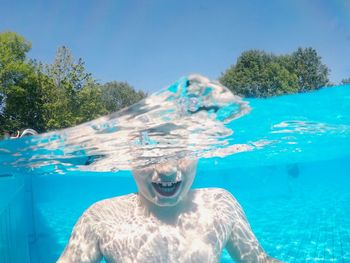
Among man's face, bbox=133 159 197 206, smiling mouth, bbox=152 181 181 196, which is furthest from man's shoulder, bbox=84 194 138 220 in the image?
smiling mouth, bbox=152 181 181 196

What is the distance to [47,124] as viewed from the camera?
124 feet

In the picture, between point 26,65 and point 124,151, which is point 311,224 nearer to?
point 124,151

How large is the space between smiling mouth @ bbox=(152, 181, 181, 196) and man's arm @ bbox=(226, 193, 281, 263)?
1022 mm

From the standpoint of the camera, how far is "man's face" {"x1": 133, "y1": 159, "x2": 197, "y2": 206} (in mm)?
5254

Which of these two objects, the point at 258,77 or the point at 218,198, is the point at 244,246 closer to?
the point at 218,198

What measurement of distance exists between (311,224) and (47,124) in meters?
28.3

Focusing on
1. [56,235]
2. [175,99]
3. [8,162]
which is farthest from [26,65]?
[175,99]

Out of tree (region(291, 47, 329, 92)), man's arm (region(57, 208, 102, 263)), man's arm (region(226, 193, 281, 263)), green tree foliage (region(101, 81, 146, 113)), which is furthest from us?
tree (region(291, 47, 329, 92))

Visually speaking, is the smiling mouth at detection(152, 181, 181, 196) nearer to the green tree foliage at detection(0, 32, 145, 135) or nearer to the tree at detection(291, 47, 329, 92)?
the green tree foliage at detection(0, 32, 145, 135)

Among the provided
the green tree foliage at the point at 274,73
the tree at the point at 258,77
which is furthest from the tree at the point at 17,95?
the green tree foliage at the point at 274,73

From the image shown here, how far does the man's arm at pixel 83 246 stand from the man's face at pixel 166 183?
37.0 inches

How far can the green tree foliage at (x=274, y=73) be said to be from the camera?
2168 inches

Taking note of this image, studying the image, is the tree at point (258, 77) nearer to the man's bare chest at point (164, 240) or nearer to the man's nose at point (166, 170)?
the man's nose at point (166, 170)

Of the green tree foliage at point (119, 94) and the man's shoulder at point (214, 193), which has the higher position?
the green tree foliage at point (119, 94)
